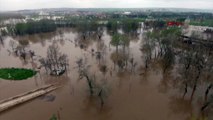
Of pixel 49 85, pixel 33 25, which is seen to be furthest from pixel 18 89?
pixel 33 25

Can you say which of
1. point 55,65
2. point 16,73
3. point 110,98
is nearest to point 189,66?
point 110,98

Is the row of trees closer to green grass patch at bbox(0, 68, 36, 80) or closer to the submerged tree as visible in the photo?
the submerged tree

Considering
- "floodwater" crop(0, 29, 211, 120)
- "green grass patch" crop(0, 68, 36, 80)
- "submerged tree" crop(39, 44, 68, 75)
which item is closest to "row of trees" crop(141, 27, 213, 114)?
"floodwater" crop(0, 29, 211, 120)

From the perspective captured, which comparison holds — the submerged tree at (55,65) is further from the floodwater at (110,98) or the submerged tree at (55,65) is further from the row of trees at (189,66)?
the row of trees at (189,66)

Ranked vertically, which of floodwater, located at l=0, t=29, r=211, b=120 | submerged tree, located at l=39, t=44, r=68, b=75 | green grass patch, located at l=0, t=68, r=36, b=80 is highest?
submerged tree, located at l=39, t=44, r=68, b=75

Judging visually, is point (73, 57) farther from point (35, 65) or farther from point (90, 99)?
point (90, 99)

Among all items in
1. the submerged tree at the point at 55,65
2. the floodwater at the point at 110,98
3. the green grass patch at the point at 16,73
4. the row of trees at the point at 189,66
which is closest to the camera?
the floodwater at the point at 110,98

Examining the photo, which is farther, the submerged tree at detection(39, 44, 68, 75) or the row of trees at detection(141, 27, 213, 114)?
the submerged tree at detection(39, 44, 68, 75)

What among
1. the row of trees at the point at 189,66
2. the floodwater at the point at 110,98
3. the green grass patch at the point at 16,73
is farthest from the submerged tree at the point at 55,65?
the row of trees at the point at 189,66

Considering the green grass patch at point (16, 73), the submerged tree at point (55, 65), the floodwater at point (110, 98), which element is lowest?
the floodwater at point (110, 98)
